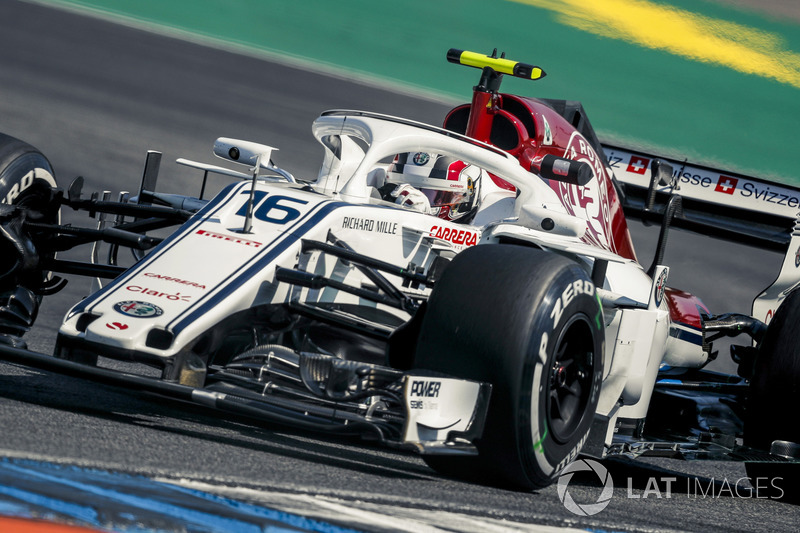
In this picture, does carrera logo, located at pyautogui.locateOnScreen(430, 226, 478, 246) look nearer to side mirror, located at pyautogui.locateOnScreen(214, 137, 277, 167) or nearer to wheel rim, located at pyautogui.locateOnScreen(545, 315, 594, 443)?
wheel rim, located at pyautogui.locateOnScreen(545, 315, 594, 443)

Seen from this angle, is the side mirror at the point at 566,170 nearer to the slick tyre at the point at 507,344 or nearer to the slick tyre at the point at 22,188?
the slick tyre at the point at 507,344

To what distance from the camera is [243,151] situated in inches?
245

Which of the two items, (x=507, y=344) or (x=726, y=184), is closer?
(x=507, y=344)

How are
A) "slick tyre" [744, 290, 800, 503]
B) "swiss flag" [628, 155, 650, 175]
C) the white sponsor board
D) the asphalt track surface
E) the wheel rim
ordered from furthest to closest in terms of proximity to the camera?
"swiss flag" [628, 155, 650, 175], the white sponsor board, "slick tyre" [744, 290, 800, 503], the wheel rim, the asphalt track surface

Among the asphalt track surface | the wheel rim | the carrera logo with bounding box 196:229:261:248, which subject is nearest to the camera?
the asphalt track surface

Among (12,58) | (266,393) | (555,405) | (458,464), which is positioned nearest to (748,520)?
(555,405)

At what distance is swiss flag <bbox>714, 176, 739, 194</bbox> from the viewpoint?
26.2ft

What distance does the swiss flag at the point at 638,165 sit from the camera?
8.29m

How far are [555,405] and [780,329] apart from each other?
180cm

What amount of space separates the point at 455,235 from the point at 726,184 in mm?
3259

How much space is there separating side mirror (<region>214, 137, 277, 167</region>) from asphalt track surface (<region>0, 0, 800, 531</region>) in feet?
4.83

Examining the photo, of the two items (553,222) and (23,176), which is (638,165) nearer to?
(553,222)

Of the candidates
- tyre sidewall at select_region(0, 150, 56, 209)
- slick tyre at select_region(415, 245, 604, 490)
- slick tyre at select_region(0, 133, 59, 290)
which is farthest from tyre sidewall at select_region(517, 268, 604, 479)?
tyre sidewall at select_region(0, 150, 56, 209)

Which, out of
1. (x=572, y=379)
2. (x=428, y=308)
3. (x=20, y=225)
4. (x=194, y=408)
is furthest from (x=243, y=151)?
(x=572, y=379)
